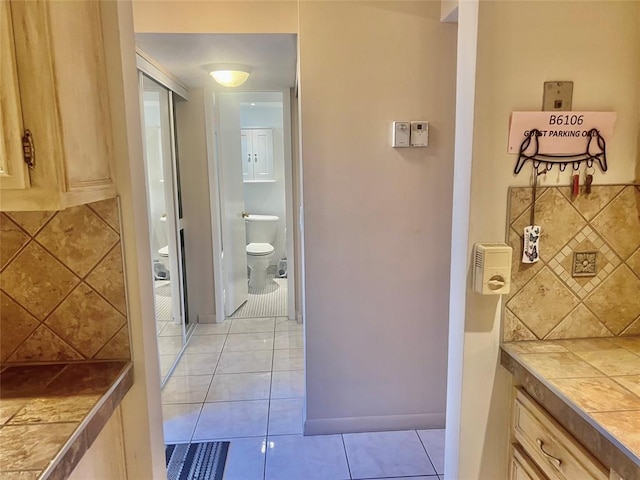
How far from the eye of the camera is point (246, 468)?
→ 7.04ft

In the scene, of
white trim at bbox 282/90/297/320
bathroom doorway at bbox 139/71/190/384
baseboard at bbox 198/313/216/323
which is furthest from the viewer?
baseboard at bbox 198/313/216/323

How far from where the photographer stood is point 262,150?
5.85m

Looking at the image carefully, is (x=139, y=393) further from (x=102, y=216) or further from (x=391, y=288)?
(x=391, y=288)

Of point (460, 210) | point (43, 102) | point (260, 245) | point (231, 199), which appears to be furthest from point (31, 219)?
point (260, 245)

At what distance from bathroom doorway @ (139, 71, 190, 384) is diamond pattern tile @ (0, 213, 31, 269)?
186cm

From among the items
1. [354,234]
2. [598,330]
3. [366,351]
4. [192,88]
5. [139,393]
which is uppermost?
[192,88]

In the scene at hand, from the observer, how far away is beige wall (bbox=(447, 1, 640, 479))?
3.98 ft

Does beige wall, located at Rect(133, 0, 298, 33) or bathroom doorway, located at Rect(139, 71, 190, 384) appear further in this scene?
bathroom doorway, located at Rect(139, 71, 190, 384)

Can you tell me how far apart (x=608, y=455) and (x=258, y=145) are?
5412 millimetres

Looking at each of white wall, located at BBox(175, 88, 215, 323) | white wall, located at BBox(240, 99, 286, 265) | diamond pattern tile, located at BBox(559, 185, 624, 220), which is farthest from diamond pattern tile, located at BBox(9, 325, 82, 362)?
white wall, located at BBox(240, 99, 286, 265)

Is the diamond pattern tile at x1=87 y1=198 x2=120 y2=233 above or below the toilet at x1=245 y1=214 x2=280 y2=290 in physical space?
above

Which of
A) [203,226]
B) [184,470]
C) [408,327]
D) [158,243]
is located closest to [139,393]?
[184,470]

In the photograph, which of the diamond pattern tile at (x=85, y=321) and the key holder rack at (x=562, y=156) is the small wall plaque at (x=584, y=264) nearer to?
the key holder rack at (x=562, y=156)

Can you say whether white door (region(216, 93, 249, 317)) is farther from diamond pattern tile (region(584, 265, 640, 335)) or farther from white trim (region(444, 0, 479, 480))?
diamond pattern tile (region(584, 265, 640, 335))
